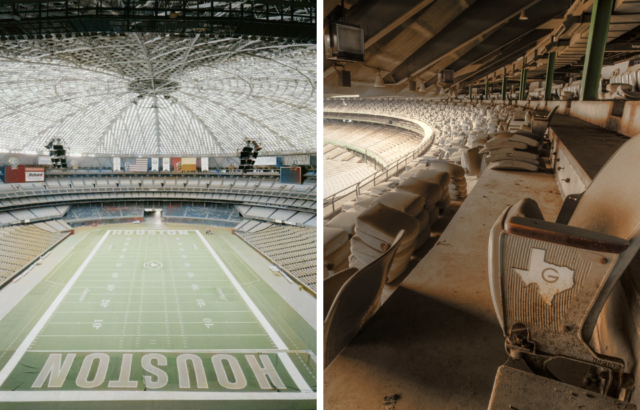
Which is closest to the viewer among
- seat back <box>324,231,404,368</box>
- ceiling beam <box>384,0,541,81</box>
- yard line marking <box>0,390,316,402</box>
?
seat back <box>324,231,404,368</box>

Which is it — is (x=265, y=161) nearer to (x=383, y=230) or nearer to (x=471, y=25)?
(x=471, y=25)

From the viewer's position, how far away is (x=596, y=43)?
24.0 ft

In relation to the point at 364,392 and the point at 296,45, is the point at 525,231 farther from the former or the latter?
the point at 296,45

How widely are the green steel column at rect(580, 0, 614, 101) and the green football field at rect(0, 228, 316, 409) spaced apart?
30.5 feet

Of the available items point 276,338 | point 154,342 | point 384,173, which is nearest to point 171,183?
point 154,342

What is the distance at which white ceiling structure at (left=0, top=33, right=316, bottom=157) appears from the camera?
1905cm

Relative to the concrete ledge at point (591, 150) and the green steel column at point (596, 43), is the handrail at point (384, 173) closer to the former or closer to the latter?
the concrete ledge at point (591, 150)

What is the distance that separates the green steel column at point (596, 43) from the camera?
705 centimetres

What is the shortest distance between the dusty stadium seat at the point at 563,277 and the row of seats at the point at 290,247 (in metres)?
15.5

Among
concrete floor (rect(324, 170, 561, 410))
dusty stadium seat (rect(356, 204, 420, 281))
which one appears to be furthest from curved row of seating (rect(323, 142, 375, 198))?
concrete floor (rect(324, 170, 561, 410))

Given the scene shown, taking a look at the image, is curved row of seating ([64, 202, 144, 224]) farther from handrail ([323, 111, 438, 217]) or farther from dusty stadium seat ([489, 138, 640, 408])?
dusty stadium seat ([489, 138, 640, 408])

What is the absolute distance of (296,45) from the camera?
17.8m

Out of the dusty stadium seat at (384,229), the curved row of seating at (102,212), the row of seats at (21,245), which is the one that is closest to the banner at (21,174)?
the curved row of seating at (102,212)

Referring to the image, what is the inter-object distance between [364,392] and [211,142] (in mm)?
38644
